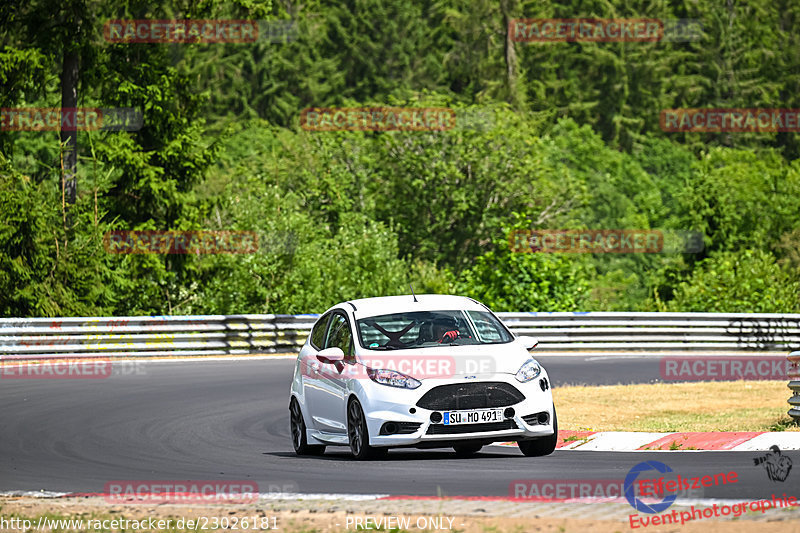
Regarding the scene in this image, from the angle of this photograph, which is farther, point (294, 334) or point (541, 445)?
point (294, 334)

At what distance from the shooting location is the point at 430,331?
12.5 metres

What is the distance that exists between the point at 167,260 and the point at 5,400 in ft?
54.6

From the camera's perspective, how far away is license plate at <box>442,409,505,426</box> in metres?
11.4

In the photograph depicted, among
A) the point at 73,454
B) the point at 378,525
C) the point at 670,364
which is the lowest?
the point at 670,364

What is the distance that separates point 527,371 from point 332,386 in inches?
77.6

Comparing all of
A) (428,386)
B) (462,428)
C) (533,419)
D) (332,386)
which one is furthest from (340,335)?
(533,419)

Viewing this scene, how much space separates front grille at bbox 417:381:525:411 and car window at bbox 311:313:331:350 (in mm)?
2290

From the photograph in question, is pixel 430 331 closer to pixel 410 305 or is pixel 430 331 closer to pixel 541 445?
pixel 410 305

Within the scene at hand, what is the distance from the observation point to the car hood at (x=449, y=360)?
11.6 metres

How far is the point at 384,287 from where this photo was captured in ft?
114

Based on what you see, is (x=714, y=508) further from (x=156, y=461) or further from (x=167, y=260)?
(x=167, y=260)

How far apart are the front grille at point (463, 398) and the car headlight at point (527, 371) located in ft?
0.84

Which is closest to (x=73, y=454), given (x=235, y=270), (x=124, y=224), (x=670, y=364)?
(x=670, y=364)

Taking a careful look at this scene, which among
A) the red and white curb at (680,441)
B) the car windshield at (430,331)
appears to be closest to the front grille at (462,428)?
the car windshield at (430,331)
